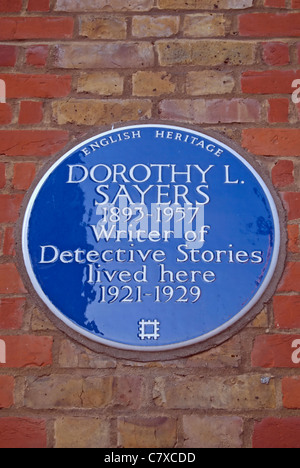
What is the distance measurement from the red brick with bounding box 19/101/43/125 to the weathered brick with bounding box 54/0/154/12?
1.29 ft

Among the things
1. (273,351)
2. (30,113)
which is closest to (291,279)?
(273,351)

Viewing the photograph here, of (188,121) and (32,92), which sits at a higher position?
(32,92)

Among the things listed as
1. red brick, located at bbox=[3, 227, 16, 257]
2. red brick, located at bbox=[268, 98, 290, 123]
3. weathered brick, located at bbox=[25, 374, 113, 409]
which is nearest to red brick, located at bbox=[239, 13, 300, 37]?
red brick, located at bbox=[268, 98, 290, 123]

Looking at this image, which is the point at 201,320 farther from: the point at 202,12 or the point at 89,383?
the point at 202,12

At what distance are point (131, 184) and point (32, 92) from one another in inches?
19.2

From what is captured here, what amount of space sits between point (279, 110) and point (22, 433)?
1.27 meters

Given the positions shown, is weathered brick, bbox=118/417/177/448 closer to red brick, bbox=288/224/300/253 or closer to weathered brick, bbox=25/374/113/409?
weathered brick, bbox=25/374/113/409

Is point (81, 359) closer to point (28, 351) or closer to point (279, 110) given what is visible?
point (28, 351)

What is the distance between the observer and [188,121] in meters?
1.82

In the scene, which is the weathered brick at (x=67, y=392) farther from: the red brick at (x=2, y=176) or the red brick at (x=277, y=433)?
the red brick at (x=2, y=176)

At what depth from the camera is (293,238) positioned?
1680mm

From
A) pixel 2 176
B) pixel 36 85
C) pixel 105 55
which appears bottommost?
pixel 2 176

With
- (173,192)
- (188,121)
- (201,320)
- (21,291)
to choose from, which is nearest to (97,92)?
(188,121)

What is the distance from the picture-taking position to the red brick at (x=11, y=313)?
5.30ft
